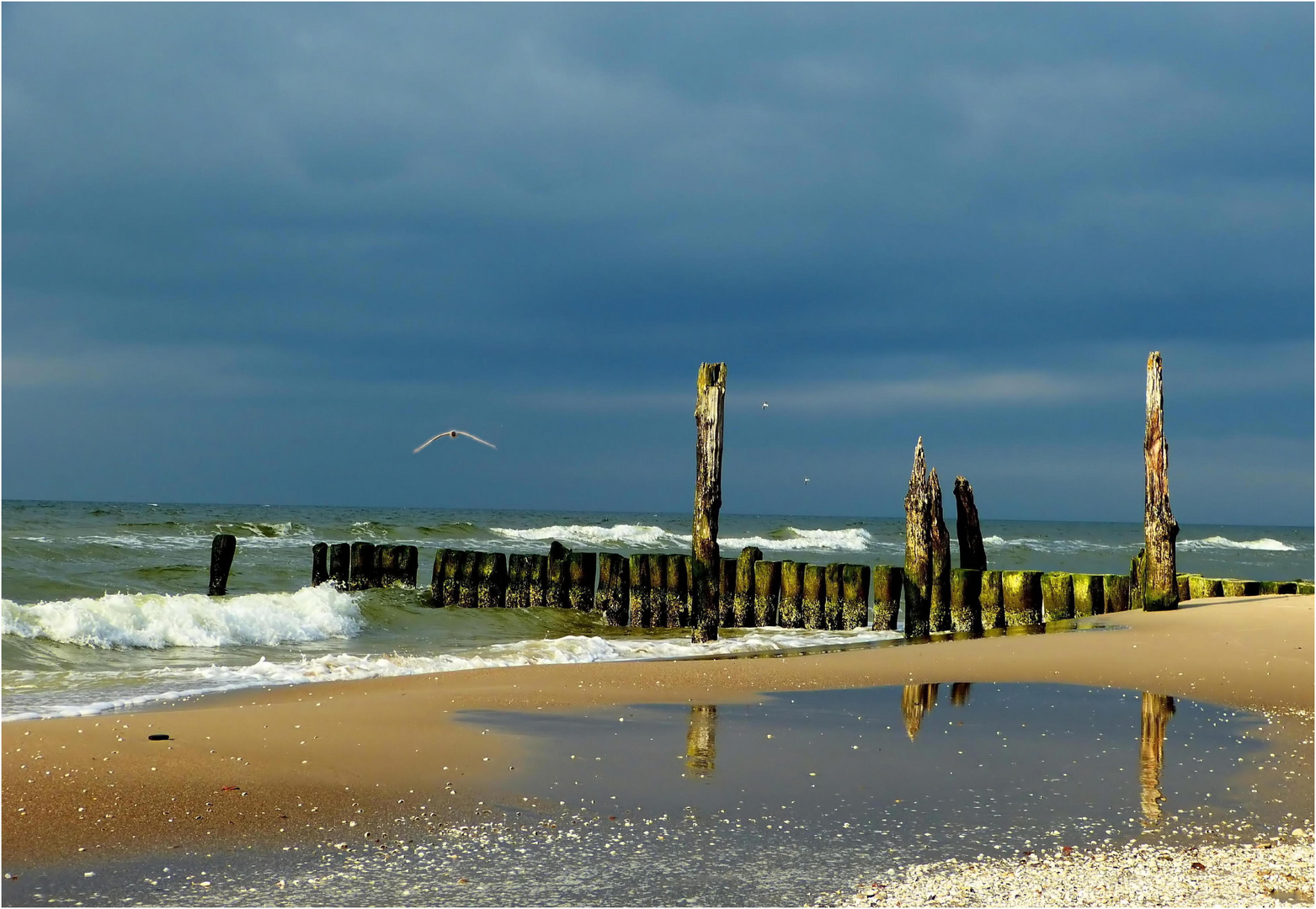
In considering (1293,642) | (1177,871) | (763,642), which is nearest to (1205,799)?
(1177,871)

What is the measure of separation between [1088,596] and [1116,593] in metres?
0.49

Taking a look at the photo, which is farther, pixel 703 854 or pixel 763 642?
pixel 763 642

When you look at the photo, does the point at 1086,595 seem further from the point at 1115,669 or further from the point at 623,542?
the point at 623,542

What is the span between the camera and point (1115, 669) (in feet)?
31.7

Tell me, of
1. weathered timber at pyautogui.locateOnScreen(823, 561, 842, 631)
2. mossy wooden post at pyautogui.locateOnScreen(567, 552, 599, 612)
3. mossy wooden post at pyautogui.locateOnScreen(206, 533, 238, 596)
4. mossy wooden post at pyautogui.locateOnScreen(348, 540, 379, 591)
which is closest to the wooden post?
weathered timber at pyautogui.locateOnScreen(823, 561, 842, 631)

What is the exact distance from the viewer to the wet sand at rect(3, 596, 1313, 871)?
4.80 metres

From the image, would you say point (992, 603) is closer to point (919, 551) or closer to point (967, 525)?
point (919, 551)

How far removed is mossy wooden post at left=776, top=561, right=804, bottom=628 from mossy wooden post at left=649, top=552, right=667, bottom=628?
1847mm

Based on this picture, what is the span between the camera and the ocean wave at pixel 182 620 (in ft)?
41.7

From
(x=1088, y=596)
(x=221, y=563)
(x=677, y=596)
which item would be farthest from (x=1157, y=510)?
(x=221, y=563)

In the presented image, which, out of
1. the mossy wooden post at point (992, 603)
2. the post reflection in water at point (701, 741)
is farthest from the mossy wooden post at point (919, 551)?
the post reflection in water at point (701, 741)

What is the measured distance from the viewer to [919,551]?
50.0 feet

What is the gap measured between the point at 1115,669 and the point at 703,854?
6.76 meters

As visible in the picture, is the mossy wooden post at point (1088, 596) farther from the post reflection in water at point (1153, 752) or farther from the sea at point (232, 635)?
the post reflection in water at point (1153, 752)
